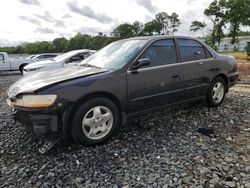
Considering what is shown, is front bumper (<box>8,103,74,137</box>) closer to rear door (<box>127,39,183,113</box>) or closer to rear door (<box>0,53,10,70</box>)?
rear door (<box>127,39,183,113</box>)

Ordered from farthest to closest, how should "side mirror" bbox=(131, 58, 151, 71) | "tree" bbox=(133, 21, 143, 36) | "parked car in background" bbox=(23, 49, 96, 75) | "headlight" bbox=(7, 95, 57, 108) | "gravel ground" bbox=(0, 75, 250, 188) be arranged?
1. "tree" bbox=(133, 21, 143, 36)
2. "parked car in background" bbox=(23, 49, 96, 75)
3. "side mirror" bbox=(131, 58, 151, 71)
4. "headlight" bbox=(7, 95, 57, 108)
5. "gravel ground" bbox=(0, 75, 250, 188)

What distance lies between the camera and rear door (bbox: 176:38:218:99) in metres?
4.34

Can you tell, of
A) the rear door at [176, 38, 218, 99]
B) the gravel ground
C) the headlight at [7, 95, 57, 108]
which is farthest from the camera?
the rear door at [176, 38, 218, 99]

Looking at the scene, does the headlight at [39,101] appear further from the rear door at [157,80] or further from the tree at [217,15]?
the tree at [217,15]

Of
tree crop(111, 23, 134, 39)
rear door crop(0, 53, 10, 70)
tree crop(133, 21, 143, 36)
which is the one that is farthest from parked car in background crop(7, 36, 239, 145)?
tree crop(133, 21, 143, 36)

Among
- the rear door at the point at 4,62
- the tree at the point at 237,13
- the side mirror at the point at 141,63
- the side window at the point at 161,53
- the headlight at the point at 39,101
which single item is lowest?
the headlight at the point at 39,101

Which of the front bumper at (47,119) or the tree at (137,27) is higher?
the tree at (137,27)

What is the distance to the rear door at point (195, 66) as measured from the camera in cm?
434

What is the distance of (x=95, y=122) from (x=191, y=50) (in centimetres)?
242

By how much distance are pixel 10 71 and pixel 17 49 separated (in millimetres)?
34130

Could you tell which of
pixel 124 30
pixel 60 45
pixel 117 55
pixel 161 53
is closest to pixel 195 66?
pixel 161 53

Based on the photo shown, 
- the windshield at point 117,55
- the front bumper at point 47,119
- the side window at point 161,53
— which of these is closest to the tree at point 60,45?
the windshield at point 117,55

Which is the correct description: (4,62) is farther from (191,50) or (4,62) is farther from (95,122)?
(95,122)

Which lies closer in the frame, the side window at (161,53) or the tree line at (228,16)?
the side window at (161,53)
